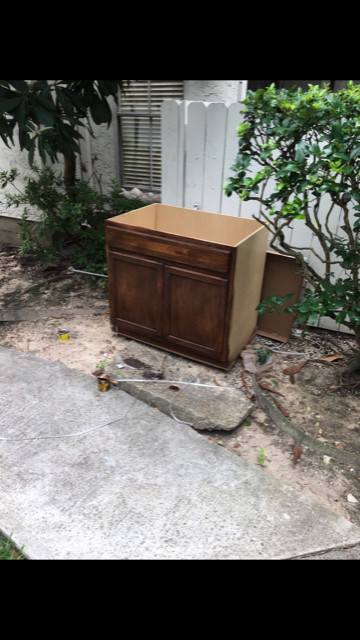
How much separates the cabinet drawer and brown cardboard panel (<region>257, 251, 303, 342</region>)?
2.87 feet

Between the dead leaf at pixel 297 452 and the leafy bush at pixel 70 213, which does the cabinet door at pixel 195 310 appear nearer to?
the dead leaf at pixel 297 452

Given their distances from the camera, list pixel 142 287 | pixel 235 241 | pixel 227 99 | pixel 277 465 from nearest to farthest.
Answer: pixel 277 465
pixel 142 287
pixel 235 241
pixel 227 99

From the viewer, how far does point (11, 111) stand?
331 cm

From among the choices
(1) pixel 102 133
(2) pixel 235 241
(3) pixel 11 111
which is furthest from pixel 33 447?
(1) pixel 102 133

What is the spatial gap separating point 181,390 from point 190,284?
829 millimetres

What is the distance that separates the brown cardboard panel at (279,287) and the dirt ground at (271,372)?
12 cm

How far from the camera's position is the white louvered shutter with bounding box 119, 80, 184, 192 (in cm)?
480

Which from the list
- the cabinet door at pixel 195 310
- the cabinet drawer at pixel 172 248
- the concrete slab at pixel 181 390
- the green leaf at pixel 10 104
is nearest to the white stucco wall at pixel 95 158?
the green leaf at pixel 10 104

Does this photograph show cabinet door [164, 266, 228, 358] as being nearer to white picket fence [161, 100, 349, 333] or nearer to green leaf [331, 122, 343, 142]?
white picket fence [161, 100, 349, 333]

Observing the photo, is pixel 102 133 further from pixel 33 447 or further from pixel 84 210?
pixel 33 447

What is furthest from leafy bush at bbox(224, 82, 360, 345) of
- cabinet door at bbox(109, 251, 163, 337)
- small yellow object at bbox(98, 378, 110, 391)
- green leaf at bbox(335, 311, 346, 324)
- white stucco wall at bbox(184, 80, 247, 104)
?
white stucco wall at bbox(184, 80, 247, 104)

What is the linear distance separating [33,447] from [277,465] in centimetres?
157

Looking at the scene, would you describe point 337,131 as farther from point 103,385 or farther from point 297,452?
point 103,385

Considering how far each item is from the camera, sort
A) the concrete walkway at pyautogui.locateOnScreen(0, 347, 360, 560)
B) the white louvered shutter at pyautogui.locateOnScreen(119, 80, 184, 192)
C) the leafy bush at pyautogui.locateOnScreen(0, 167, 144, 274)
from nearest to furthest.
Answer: the concrete walkway at pyautogui.locateOnScreen(0, 347, 360, 560)
the leafy bush at pyautogui.locateOnScreen(0, 167, 144, 274)
the white louvered shutter at pyautogui.locateOnScreen(119, 80, 184, 192)
